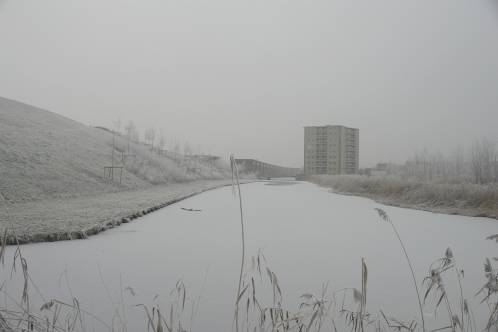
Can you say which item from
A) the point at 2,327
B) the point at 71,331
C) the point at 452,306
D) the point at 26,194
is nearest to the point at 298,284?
the point at 452,306

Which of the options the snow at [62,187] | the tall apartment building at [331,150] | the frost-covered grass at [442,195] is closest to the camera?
the snow at [62,187]

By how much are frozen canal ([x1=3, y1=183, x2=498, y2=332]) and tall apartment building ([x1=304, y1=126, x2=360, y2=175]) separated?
32.3 meters

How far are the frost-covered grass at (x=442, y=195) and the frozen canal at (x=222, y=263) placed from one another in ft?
7.07

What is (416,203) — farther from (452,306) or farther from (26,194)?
(26,194)

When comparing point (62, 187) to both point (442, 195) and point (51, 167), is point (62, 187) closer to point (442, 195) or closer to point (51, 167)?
point (51, 167)

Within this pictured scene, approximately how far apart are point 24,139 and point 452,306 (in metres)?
13.5

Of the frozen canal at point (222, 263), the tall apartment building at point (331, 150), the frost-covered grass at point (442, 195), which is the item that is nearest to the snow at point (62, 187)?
the frozen canal at point (222, 263)

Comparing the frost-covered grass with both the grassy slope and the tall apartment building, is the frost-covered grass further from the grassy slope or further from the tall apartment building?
the tall apartment building

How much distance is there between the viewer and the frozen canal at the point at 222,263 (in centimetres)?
147

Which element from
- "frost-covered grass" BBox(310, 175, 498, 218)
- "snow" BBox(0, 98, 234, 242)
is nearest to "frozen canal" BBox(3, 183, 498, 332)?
"snow" BBox(0, 98, 234, 242)

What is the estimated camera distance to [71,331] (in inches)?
46.9

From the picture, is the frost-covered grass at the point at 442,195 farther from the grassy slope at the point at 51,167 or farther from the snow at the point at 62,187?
the grassy slope at the point at 51,167

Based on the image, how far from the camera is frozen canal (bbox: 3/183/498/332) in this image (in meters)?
1.47

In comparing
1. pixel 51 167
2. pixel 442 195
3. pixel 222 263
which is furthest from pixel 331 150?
pixel 222 263
